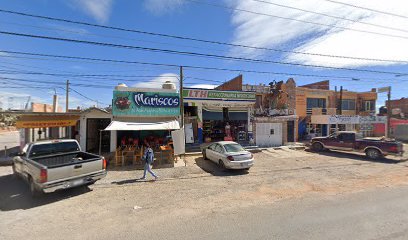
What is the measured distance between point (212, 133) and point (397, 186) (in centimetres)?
1299

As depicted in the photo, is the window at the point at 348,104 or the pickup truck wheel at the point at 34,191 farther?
the window at the point at 348,104

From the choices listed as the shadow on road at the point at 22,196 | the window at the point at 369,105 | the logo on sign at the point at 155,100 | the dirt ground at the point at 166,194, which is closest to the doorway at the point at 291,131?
Result: the dirt ground at the point at 166,194

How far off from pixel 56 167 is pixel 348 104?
108 ft

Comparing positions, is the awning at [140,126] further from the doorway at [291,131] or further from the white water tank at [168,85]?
the doorway at [291,131]

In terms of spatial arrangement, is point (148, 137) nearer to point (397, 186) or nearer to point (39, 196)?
point (39, 196)

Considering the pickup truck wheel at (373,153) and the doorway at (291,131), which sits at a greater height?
the doorway at (291,131)

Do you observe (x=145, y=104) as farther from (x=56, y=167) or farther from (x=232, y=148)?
(x=56, y=167)

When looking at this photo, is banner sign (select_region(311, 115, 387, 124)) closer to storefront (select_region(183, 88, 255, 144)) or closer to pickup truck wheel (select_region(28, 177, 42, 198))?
storefront (select_region(183, 88, 255, 144))

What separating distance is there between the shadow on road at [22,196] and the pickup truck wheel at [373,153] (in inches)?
701

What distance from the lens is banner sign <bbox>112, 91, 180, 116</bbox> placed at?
1438 centimetres

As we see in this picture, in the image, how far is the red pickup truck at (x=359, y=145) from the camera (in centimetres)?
1373

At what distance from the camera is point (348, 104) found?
1099 inches

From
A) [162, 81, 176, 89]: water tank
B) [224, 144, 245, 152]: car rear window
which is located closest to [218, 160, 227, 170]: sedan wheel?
[224, 144, 245, 152]: car rear window

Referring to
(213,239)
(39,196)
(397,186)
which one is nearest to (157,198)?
(213,239)
